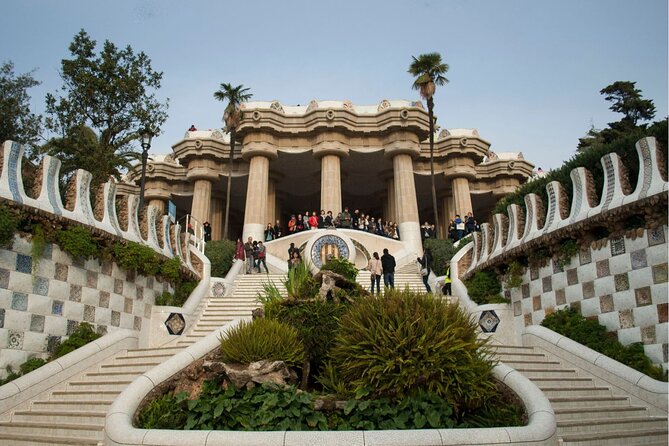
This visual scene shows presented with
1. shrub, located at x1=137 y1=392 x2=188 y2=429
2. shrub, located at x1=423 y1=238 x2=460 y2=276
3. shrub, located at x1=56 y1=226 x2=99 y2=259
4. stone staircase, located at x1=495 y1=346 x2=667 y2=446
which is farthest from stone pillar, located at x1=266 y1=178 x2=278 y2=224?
shrub, located at x1=137 y1=392 x2=188 y2=429

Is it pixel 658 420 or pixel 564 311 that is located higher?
pixel 564 311

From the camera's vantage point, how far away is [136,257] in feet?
47.4

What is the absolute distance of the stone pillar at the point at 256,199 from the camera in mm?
32672

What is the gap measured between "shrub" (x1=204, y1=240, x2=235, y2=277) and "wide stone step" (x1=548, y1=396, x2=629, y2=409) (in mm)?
15383

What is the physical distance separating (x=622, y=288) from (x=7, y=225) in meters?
12.6

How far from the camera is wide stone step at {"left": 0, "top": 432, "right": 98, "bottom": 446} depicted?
8.76 metres

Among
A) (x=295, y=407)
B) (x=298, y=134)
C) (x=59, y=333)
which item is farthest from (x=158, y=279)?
(x=298, y=134)

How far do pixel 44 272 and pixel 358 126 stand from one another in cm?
2467

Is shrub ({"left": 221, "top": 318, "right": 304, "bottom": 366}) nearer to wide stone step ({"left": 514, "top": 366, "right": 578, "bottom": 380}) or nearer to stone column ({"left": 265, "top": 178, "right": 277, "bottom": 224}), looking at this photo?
wide stone step ({"left": 514, "top": 366, "right": 578, "bottom": 380})

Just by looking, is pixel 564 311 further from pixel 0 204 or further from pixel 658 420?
pixel 0 204

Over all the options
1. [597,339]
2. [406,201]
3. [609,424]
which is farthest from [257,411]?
[406,201]

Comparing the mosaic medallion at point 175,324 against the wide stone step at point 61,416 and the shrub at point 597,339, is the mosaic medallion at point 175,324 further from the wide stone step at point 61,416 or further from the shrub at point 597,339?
the shrub at point 597,339

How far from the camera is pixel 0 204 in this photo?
11188mm

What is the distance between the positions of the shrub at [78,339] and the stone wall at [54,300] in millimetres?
132
